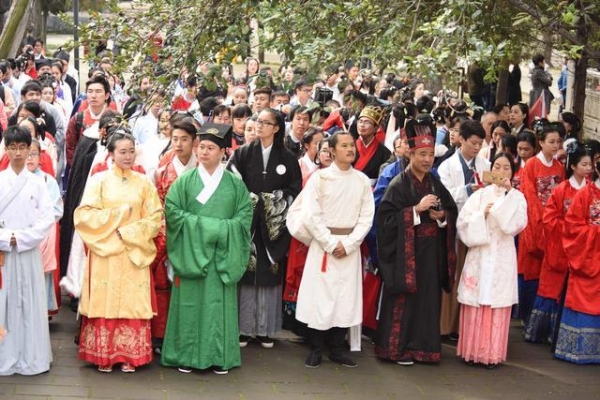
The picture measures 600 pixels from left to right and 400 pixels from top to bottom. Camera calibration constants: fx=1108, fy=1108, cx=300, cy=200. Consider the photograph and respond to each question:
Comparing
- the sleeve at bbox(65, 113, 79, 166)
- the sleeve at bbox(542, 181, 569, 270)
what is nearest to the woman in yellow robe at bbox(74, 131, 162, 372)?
the sleeve at bbox(65, 113, 79, 166)

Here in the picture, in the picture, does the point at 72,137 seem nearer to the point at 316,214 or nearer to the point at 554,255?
the point at 316,214

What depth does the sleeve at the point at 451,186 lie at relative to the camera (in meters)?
9.48

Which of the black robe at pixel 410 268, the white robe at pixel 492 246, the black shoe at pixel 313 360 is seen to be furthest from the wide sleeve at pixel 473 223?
the black shoe at pixel 313 360

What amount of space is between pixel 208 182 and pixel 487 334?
8.37 ft

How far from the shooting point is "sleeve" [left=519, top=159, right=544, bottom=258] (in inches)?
388

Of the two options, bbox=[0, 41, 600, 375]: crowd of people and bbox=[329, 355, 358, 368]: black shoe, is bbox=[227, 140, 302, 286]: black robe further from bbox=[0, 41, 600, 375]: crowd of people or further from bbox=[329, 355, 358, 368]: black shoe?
bbox=[329, 355, 358, 368]: black shoe

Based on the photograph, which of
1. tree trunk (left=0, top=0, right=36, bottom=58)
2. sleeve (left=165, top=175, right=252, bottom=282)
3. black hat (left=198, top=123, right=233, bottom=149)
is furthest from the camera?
tree trunk (left=0, top=0, right=36, bottom=58)

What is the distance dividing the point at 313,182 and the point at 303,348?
4.90 feet

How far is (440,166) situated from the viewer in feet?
32.2

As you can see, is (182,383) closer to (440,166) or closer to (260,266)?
(260,266)

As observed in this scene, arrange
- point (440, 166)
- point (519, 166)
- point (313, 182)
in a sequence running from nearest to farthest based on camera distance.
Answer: point (313, 182) → point (440, 166) → point (519, 166)

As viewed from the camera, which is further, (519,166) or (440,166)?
(519,166)

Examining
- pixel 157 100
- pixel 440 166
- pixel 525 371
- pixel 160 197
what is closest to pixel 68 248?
pixel 160 197

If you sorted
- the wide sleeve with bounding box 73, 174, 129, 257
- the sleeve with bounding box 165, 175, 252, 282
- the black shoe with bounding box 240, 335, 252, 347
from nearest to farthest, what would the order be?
the wide sleeve with bounding box 73, 174, 129, 257, the sleeve with bounding box 165, 175, 252, 282, the black shoe with bounding box 240, 335, 252, 347
